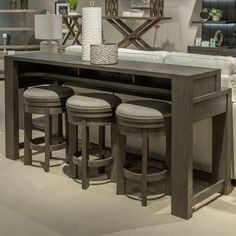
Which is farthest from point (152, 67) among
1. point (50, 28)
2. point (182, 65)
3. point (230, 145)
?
point (50, 28)

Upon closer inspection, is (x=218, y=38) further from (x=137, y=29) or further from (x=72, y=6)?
(x=72, y=6)

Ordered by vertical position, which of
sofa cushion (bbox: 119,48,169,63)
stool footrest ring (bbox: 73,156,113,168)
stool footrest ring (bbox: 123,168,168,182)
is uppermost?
sofa cushion (bbox: 119,48,169,63)

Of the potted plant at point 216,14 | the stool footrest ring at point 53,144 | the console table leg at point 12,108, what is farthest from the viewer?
the potted plant at point 216,14

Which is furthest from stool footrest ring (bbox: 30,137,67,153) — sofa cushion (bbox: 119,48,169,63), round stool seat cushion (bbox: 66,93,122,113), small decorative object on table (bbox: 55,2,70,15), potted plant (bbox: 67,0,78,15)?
small decorative object on table (bbox: 55,2,70,15)

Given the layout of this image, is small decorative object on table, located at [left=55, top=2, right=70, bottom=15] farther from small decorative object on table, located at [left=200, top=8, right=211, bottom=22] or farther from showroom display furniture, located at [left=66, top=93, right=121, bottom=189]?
showroom display furniture, located at [left=66, top=93, right=121, bottom=189]

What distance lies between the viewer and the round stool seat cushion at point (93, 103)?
11.4 ft

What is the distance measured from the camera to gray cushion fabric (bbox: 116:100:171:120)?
10.4 ft

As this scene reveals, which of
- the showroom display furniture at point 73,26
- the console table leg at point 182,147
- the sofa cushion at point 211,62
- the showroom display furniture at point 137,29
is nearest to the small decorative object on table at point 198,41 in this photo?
the showroom display furniture at point 137,29

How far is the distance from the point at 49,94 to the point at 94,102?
57 centimetres

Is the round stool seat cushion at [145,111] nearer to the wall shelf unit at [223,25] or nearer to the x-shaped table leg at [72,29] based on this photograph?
the wall shelf unit at [223,25]

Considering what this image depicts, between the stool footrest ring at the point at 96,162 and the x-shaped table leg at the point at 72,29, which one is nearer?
the stool footrest ring at the point at 96,162

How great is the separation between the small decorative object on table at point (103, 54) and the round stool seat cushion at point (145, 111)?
1.37 ft

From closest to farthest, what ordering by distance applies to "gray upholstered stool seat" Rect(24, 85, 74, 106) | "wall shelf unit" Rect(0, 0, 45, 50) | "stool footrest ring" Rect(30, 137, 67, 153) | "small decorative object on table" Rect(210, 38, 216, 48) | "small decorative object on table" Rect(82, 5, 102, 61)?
"small decorative object on table" Rect(82, 5, 102, 61), "gray upholstered stool seat" Rect(24, 85, 74, 106), "stool footrest ring" Rect(30, 137, 67, 153), "small decorative object on table" Rect(210, 38, 216, 48), "wall shelf unit" Rect(0, 0, 45, 50)

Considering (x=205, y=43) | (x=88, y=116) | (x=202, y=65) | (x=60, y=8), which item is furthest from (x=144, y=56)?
(x=60, y=8)
